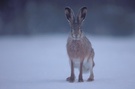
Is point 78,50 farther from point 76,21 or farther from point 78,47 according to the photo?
point 76,21

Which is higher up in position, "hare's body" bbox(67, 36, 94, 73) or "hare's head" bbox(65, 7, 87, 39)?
"hare's head" bbox(65, 7, 87, 39)

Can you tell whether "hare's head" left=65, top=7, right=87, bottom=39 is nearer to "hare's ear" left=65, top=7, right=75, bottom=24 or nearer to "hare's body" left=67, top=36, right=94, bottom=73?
"hare's ear" left=65, top=7, right=75, bottom=24

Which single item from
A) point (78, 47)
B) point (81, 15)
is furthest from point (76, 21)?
point (78, 47)

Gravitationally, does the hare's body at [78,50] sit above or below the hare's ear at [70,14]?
below

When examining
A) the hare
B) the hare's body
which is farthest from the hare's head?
the hare's body

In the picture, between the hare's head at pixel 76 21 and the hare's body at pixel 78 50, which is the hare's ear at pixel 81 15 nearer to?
the hare's head at pixel 76 21

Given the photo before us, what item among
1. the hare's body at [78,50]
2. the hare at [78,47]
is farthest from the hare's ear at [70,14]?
the hare's body at [78,50]

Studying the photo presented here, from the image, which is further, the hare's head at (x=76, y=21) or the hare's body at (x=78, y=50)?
the hare's body at (x=78, y=50)

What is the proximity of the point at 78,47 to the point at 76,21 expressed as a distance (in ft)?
0.85

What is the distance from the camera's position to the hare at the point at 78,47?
125 inches

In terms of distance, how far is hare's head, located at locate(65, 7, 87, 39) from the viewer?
3.16 m

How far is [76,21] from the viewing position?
319cm

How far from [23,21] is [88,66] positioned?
919 mm

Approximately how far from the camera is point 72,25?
3186mm
